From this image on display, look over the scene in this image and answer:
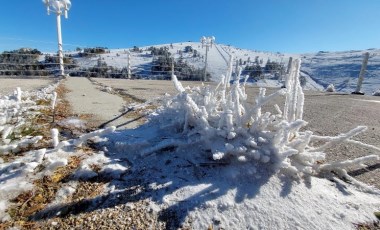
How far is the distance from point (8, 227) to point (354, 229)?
4.15 feet

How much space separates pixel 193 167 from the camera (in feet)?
4.35

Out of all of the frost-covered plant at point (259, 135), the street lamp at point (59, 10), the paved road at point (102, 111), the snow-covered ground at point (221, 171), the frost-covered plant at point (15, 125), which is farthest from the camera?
the street lamp at point (59, 10)

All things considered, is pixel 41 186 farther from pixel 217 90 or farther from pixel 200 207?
pixel 217 90

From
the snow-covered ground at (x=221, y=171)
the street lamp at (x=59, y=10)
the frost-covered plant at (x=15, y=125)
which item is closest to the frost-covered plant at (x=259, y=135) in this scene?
the snow-covered ground at (x=221, y=171)

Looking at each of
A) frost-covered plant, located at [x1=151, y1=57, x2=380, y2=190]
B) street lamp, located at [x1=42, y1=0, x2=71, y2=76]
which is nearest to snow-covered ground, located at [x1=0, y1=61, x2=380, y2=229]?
frost-covered plant, located at [x1=151, y1=57, x2=380, y2=190]

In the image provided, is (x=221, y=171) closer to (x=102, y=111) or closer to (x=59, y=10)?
(x=102, y=111)

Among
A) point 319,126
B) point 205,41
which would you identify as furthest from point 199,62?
point 319,126

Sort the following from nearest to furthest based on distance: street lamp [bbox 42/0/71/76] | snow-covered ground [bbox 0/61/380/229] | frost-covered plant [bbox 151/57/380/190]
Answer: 1. snow-covered ground [bbox 0/61/380/229]
2. frost-covered plant [bbox 151/57/380/190]
3. street lamp [bbox 42/0/71/76]

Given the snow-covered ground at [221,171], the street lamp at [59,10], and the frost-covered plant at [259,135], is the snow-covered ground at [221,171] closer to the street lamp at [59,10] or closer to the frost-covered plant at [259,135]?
the frost-covered plant at [259,135]

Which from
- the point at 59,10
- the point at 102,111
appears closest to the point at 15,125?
the point at 102,111

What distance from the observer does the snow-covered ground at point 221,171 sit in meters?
1.05

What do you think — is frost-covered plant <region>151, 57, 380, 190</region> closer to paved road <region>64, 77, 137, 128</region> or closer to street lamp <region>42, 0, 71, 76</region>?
paved road <region>64, 77, 137, 128</region>

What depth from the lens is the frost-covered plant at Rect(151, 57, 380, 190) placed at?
4.17 feet

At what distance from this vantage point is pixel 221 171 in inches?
50.4
